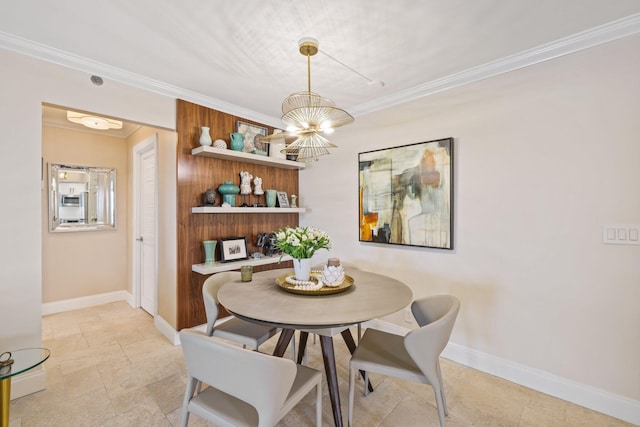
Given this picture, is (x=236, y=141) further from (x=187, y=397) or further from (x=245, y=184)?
(x=187, y=397)

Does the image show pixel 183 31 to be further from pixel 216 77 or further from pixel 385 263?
pixel 385 263

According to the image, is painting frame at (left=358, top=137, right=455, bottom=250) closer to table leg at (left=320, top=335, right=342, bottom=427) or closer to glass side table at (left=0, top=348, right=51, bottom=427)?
table leg at (left=320, top=335, right=342, bottom=427)

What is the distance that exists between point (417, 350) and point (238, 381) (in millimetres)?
859

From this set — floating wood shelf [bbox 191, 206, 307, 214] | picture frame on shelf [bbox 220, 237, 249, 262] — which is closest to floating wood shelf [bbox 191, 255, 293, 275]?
picture frame on shelf [bbox 220, 237, 249, 262]

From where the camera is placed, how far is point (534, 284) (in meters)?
2.12

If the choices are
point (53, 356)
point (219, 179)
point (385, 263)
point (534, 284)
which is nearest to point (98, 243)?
point (53, 356)

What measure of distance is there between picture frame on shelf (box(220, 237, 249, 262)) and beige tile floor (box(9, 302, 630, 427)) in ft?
3.15

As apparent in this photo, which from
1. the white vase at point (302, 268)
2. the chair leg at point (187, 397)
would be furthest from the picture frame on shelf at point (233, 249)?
the chair leg at point (187, 397)

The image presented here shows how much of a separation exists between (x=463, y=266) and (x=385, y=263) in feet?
2.48

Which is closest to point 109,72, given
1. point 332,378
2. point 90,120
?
point 90,120

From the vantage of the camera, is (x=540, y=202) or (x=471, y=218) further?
(x=471, y=218)

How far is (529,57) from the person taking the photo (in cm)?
210

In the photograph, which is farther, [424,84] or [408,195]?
[408,195]

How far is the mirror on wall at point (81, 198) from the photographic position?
3.59 meters
